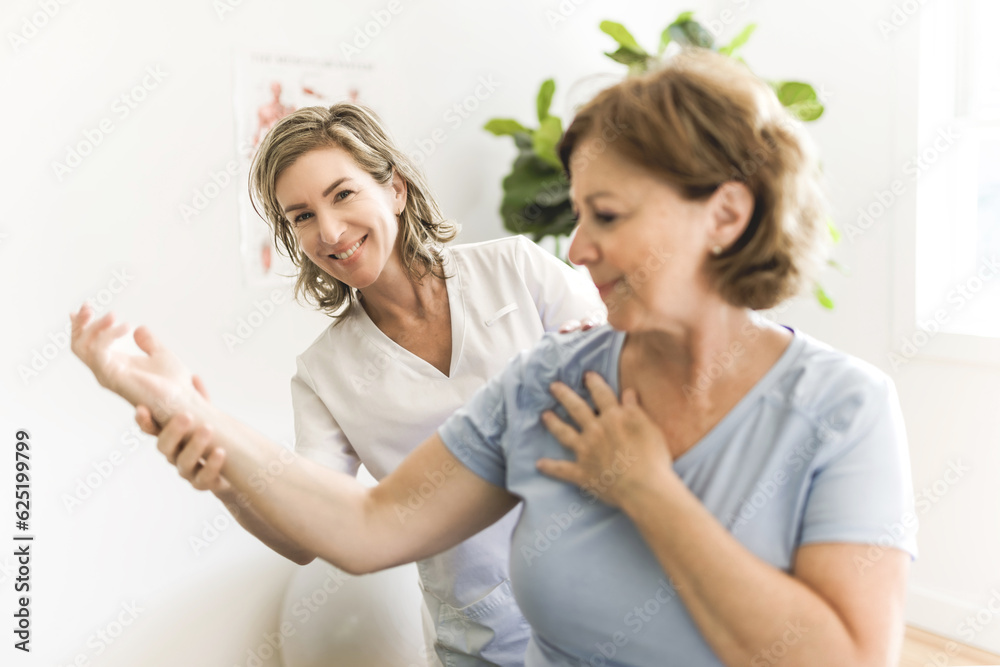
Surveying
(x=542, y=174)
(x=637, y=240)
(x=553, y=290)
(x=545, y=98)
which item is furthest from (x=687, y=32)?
(x=637, y=240)

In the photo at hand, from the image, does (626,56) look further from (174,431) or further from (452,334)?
(174,431)

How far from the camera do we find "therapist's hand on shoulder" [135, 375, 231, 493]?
1.07 m

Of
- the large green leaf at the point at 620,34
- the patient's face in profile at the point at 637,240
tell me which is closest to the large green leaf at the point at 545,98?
the large green leaf at the point at 620,34

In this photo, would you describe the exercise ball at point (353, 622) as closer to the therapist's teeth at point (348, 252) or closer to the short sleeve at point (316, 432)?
the short sleeve at point (316, 432)

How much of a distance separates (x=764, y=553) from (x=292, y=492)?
0.62 metres

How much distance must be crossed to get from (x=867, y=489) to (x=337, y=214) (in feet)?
3.29

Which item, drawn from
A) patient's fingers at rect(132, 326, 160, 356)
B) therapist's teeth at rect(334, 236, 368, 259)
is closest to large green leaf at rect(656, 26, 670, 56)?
therapist's teeth at rect(334, 236, 368, 259)

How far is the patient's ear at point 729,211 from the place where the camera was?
0.98 meters

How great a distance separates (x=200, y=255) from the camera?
7.56 ft

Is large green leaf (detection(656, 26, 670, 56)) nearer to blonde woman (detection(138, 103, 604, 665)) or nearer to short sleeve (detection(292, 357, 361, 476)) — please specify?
blonde woman (detection(138, 103, 604, 665))

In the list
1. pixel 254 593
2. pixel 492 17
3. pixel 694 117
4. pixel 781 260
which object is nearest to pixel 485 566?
pixel 781 260

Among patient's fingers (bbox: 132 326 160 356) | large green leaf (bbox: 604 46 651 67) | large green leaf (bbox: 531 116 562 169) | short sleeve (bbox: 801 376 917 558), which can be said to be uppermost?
patient's fingers (bbox: 132 326 160 356)

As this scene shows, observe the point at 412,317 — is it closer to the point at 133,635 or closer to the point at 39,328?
the point at 39,328

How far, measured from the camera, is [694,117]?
95 centimetres
